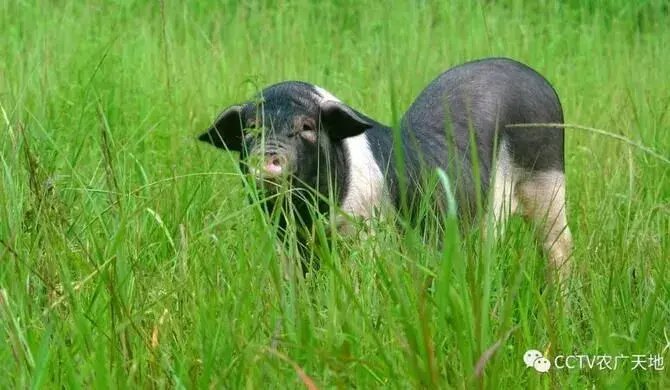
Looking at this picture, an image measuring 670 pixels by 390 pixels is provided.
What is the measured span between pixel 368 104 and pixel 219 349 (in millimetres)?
4142

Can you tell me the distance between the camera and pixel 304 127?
4738mm

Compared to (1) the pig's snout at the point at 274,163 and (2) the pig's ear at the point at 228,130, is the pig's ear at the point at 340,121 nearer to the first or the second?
(2) the pig's ear at the point at 228,130

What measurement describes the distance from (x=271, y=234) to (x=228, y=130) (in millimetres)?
2054

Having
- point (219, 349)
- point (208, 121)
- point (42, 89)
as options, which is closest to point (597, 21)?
point (208, 121)

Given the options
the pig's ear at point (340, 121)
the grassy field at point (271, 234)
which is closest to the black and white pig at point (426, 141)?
the pig's ear at point (340, 121)

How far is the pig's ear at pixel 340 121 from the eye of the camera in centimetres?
476

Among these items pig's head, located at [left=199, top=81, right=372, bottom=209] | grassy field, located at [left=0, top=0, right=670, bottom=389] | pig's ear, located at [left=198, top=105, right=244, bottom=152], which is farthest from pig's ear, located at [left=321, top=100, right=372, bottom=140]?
grassy field, located at [left=0, top=0, right=670, bottom=389]

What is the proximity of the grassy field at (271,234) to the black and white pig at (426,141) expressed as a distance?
0.17 metres

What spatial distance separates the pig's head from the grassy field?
16 centimetres

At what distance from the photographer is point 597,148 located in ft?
20.2

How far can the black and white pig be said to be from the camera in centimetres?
469

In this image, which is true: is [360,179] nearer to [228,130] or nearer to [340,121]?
[340,121]

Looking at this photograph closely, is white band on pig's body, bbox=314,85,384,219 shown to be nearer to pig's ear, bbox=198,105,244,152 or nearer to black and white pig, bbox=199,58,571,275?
A: black and white pig, bbox=199,58,571,275

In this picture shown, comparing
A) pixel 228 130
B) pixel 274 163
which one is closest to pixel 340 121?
pixel 228 130
